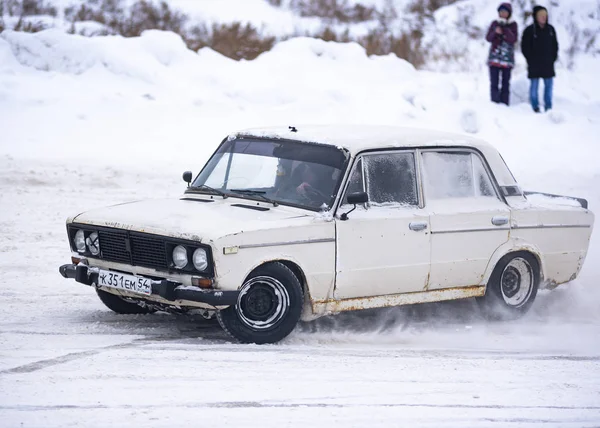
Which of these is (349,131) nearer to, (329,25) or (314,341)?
(314,341)

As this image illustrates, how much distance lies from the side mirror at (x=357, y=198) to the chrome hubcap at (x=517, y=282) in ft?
6.55

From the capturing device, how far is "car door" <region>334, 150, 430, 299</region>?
886cm

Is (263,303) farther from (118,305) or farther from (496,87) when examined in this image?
(496,87)

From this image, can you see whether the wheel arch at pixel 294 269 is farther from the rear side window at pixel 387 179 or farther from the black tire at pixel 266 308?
the rear side window at pixel 387 179

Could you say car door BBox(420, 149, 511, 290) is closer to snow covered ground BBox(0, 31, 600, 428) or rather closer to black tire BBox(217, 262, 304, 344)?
snow covered ground BBox(0, 31, 600, 428)

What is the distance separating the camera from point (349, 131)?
971cm

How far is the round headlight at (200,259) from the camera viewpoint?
804 cm

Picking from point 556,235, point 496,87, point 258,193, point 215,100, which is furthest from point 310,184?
point 496,87

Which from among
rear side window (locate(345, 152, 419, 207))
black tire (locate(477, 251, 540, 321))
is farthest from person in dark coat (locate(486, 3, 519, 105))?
rear side window (locate(345, 152, 419, 207))

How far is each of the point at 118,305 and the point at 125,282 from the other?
1.01 m

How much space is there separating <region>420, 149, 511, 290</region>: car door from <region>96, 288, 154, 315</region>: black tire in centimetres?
245

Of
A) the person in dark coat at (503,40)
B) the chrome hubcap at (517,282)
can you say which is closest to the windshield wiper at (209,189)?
the chrome hubcap at (517,282)

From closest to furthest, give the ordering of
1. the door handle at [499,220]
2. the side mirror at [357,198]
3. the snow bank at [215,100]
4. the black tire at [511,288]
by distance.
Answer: the side mirror at [357,198] < the door handle at [499,220] < the black tire at [511,288] < the snow bank at [215,100]

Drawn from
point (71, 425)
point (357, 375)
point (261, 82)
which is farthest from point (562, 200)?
point (261, 82)
